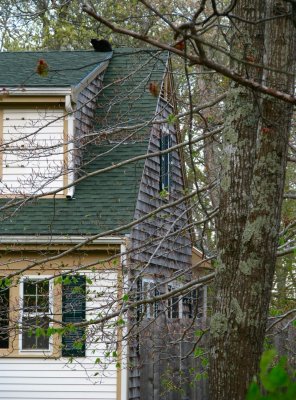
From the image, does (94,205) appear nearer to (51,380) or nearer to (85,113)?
(85,113)

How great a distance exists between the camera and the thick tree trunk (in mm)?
7172

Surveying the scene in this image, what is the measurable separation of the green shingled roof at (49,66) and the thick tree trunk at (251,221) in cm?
1062

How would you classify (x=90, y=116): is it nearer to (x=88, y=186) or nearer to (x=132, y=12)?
(x=88, y=186)

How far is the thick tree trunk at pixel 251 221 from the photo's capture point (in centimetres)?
717

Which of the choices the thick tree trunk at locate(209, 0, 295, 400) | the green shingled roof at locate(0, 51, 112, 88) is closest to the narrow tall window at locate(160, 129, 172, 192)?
the green shingled roof at locate(0, 51, 112, 88)

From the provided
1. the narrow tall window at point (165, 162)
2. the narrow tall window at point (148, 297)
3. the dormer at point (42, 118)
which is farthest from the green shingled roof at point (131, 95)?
the narrow tall window at point (148, 297)

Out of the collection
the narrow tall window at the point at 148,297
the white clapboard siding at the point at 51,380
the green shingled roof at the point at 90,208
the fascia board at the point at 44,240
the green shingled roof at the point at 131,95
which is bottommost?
the white clapboard siding at the point at 51,380

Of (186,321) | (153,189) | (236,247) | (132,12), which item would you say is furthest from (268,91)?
(132,12)

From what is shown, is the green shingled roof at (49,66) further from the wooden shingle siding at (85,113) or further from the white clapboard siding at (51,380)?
the white clapboard siding at (51,380)

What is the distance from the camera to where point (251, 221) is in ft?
23.6

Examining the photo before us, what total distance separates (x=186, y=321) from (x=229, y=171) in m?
10.4

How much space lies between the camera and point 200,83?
3031cm

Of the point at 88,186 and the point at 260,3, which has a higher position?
the point at 88,186

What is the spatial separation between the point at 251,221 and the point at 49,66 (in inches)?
521
